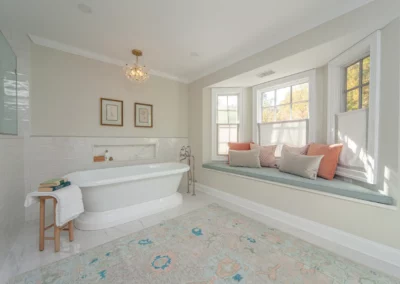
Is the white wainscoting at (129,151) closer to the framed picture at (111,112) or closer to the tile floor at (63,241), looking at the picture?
the framed picture at (111,112)

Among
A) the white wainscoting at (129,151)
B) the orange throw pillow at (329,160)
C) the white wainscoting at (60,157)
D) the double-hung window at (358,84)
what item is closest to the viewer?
the double-hung window at (358,84)

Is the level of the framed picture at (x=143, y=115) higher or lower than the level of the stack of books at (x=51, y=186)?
higher

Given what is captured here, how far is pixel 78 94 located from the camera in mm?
2656

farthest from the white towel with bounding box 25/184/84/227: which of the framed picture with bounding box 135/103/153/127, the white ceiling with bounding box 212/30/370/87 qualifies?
the white ceiling with bounding box 212/30/370/87

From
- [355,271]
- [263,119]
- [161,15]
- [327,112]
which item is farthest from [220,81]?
[355,271]

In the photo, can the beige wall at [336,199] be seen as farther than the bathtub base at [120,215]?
No

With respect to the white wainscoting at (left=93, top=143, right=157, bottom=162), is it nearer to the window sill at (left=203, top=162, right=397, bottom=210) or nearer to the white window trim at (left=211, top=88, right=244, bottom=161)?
the white window trim at (left=211, top=88, right=244, bottom=161)

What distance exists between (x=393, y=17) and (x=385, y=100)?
730 mm

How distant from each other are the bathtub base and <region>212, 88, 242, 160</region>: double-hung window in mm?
1539

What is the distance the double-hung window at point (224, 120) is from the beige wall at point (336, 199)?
678mm

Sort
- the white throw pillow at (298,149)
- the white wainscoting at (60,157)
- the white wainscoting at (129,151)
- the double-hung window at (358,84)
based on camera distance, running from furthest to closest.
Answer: the white wainscoting at (129,151) < the white throw pillow at (298,149) < the white wainscoting at (60,157) < the double-hung window at (358,84)

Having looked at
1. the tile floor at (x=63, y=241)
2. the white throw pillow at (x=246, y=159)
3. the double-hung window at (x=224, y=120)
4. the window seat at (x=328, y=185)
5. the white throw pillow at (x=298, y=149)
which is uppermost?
the double-hung window at (x=224, y=120)

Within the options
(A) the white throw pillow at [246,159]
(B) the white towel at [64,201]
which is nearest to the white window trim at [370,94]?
(A) the white throw pillow at [246,159]

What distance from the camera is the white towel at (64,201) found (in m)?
1.63
